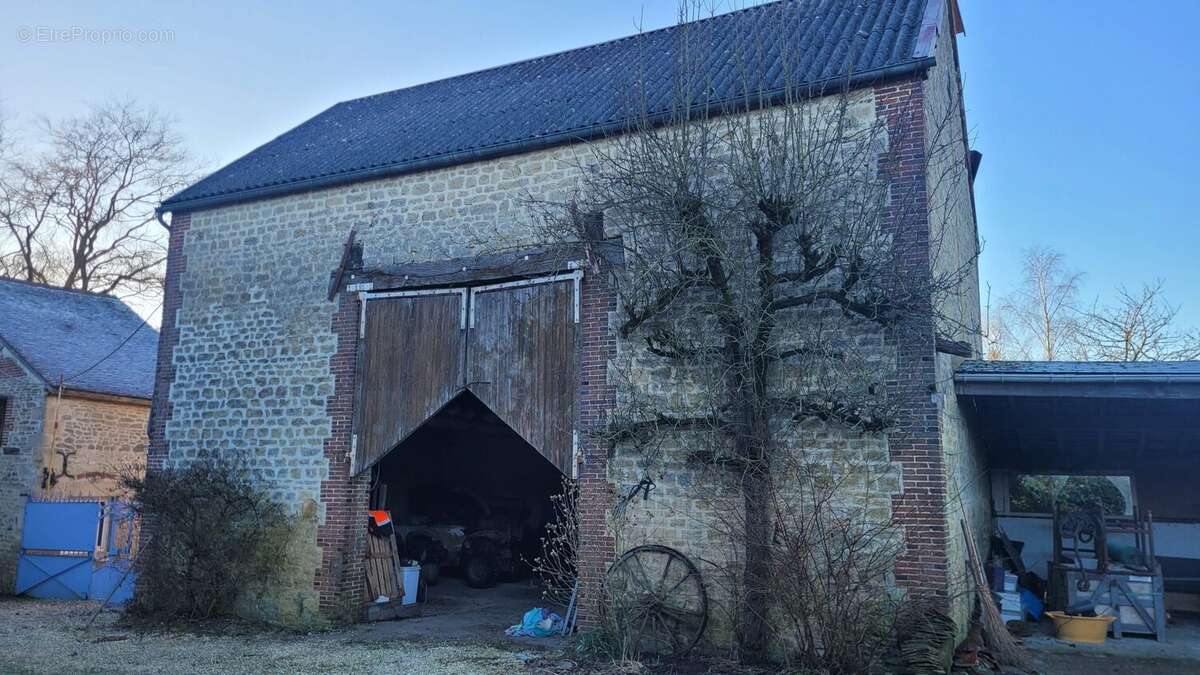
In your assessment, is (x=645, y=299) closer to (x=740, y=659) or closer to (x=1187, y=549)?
(x=740, y=659)

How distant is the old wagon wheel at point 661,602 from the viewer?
8453mm

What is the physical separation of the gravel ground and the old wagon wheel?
99 cm

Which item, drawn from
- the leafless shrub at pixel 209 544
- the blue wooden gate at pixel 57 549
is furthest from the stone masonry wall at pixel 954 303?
the blue wooden gate at pixel 57 549

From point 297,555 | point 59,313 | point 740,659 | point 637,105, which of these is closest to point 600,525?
point 740,659

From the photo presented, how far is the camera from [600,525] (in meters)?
9.20

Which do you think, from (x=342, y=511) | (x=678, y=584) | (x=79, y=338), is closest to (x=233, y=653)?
(x=342, y=511)

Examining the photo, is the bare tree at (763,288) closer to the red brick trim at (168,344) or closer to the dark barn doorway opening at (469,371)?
the dark barn doorway opening at (469,371)

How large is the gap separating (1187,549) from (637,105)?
428 inches

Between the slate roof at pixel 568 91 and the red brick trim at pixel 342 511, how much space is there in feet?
8.53

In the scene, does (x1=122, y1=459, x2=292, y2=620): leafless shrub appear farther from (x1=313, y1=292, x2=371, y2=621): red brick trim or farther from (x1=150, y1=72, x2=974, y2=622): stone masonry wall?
(x1=313, y1=292, x2=371, y2=621): red brick trim

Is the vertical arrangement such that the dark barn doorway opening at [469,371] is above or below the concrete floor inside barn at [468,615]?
above

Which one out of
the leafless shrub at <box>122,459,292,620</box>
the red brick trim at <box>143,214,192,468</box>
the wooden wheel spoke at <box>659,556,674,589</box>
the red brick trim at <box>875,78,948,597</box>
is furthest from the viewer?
the red brick trim at <box>143,214,192,468</box>

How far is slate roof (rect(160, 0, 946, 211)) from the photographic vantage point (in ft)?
31.1

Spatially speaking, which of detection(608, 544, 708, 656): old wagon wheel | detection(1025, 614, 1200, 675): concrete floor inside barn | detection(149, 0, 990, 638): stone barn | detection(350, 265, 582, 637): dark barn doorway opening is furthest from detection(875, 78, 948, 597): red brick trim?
detection(350, 265, 582, 637): dark barn doorway opening
